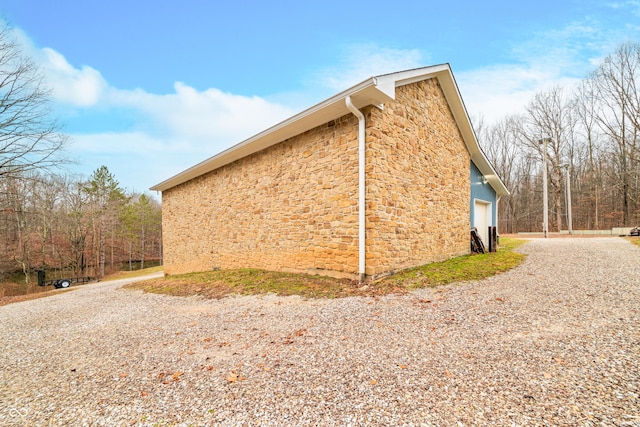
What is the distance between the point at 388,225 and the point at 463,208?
5.45 metres

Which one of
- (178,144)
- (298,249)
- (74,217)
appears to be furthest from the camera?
(74,217)

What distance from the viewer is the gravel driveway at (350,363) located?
2.02m

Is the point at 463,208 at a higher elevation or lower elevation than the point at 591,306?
higher

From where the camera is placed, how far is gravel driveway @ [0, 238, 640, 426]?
2.02 meters

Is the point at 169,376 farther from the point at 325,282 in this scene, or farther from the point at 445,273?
the point at 445,273

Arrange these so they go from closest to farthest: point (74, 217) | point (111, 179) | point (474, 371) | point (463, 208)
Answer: point (474, 371) → point (463, 208) → point (74, 217) → point (111, 179)

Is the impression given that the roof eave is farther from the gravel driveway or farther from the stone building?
the gravel driveway

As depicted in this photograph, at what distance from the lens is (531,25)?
8008 millimetres

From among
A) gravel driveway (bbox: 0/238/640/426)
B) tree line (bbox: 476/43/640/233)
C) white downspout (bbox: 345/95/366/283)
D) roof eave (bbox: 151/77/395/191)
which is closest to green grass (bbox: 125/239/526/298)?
white downspout (bbox: 345/95/366/283)

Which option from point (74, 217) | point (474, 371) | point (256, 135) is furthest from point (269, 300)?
point (74, 217)

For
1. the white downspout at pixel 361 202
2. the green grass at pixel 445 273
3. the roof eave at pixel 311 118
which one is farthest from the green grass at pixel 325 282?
the roof eave at pixel 311 118

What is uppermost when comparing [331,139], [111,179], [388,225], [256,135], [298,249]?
[111,179]

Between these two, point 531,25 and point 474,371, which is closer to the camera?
point 474,371

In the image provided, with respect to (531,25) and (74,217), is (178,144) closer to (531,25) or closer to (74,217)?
(74,217)
